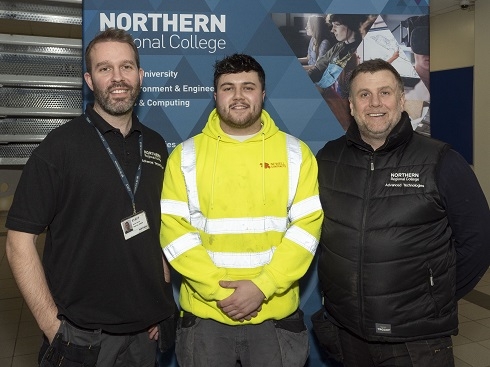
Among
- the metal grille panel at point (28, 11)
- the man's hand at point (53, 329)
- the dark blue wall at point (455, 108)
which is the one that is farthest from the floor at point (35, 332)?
the dark blue wall at point (455, 108)

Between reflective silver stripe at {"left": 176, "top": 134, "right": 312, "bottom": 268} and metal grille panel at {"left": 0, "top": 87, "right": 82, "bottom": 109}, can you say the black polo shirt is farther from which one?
metal grille panel at {"left": 0, "top": 87, "right": 82, "bottom": 109}

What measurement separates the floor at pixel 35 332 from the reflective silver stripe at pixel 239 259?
7.44 ft

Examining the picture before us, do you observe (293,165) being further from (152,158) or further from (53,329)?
(53,329)

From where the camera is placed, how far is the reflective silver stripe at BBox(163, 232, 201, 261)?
1907 mm

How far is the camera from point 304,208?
6.48 feet

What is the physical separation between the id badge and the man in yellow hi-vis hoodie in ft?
0.28

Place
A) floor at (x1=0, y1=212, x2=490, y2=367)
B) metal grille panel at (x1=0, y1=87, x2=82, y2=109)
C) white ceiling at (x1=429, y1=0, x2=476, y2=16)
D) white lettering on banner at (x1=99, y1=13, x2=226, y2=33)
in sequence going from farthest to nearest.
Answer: white ceiling at (x1=429, y1=0, x2=476, y2=16) → floor at (x1=0, y1=212, x2=490, y2=367) → white lettering on banner at (x1=99, y1=13, x2=226, y2=33) → metal grille panel at (x1=0, y1=87, x2=82, y2=109)

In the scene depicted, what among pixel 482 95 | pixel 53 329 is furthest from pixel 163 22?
pixel 482 95

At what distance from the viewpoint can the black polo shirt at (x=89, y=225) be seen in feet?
5.76

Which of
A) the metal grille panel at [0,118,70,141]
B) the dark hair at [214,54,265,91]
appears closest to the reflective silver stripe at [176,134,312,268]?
the dark hair at [214,54,265,91]

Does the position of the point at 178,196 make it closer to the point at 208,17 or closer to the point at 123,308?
the point at 123,308

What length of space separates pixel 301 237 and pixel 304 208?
118 mm

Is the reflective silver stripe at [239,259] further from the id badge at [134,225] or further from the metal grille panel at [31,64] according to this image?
the metal grille panel at [31,64]

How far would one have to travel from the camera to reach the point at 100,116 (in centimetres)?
193
